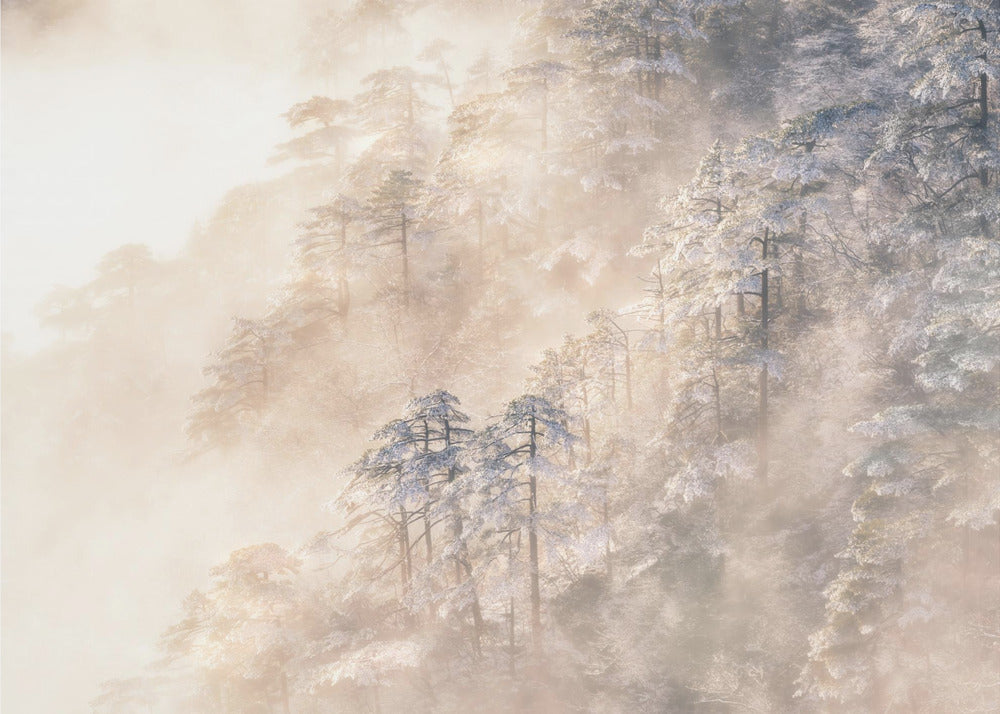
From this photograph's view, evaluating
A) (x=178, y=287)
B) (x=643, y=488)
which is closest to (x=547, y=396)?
(x=643, y=488)

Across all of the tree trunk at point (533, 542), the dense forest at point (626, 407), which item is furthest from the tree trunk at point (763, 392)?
the tree trunk at point (533, 542)

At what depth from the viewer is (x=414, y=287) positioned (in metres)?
36.4

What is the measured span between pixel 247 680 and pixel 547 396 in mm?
13917

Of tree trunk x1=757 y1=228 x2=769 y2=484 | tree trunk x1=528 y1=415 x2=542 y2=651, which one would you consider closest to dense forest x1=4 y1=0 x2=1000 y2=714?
tree trunk x1=757 y1=228 x2=769 y2=484

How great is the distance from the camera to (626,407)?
86.2 ft

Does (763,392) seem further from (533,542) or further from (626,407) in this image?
(533,542)

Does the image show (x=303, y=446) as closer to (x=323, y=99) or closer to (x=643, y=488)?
(x=643, y=488)

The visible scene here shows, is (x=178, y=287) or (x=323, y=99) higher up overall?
(x=323, y=99)

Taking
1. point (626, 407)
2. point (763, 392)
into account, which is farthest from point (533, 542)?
point (626, 407)

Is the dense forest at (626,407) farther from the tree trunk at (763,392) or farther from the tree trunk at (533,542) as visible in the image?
the tree trunk at (533,542)

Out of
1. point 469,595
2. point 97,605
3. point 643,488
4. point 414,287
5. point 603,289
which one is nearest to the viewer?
point 469,595

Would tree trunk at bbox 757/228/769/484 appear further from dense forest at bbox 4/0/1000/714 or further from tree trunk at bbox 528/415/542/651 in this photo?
tree trunk at bbox 528/415/542/651

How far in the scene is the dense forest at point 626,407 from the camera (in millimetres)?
15648

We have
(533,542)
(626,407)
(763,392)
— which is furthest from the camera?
(626,407)
